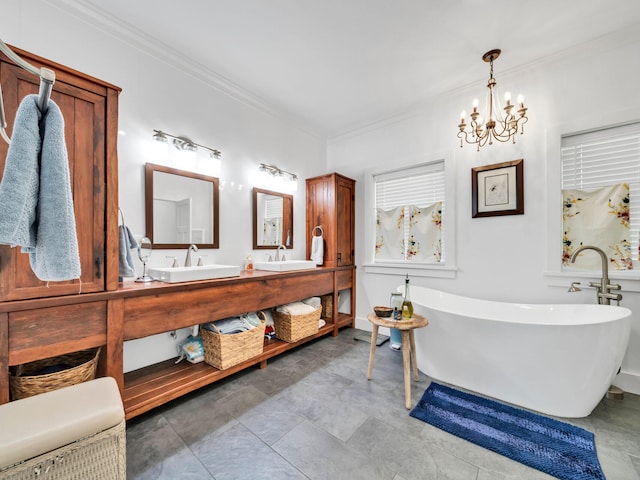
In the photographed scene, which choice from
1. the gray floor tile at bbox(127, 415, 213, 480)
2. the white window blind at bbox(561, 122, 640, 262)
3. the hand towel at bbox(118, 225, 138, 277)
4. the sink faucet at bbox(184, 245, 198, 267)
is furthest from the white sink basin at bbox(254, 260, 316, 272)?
the white window blind at bbox(561, 122, 640, 262)

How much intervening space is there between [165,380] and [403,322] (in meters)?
1.78

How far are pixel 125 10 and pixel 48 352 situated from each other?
2.22m

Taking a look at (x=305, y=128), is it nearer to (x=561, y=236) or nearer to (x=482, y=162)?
(x=482, y=162)

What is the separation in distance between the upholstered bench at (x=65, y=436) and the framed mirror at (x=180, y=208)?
1238 mm

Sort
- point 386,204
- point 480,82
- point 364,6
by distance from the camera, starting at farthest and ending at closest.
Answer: point 386,204
point 480,82
point 364,6

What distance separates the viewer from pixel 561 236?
7.64 ft

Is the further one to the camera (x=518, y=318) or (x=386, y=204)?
(x=386, y=204)

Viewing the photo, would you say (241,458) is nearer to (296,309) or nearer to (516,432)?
(296,309)

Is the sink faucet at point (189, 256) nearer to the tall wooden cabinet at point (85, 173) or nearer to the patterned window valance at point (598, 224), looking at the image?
the tall wooden cabinet at point (85, 173)

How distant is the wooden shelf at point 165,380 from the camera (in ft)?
5.64

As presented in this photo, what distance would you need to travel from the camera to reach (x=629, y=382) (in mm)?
2092

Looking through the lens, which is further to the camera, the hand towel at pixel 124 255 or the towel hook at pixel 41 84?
the hand towel at pixel 124 255

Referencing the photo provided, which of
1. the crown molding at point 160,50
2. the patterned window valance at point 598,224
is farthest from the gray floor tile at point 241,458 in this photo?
the crown molding at point 160,50

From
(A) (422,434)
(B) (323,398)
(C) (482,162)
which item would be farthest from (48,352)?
(C) (482,162)
